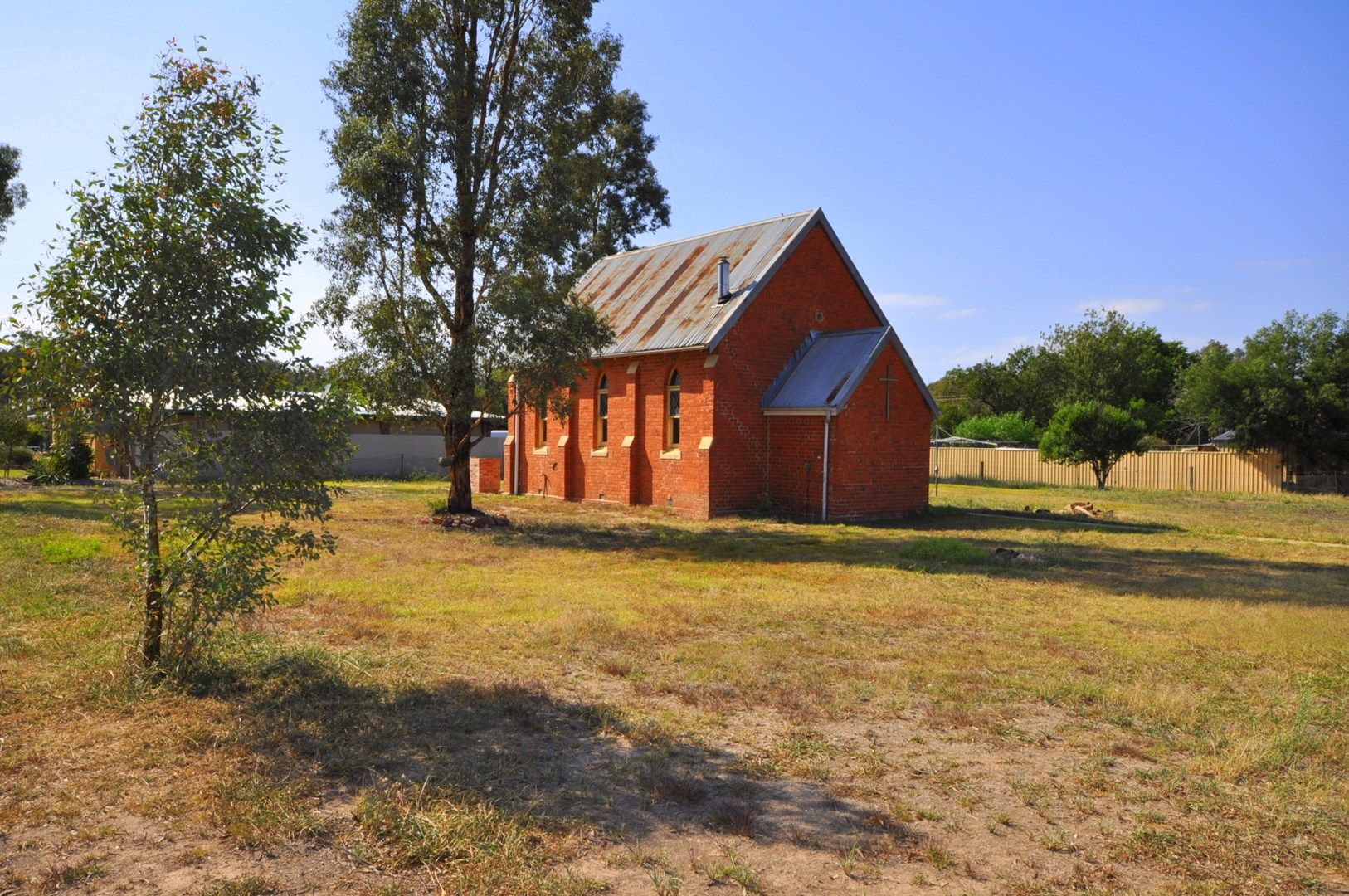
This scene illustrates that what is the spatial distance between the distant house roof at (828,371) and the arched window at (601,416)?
5.93 meters

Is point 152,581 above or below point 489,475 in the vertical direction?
below

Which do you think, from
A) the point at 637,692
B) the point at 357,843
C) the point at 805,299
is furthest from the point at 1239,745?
the point at 805,299

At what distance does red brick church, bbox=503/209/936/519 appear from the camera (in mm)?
23578

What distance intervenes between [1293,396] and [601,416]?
93.1 feet

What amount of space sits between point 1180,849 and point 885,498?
19565 millimetres

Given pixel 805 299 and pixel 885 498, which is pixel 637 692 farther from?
pixel 805 299

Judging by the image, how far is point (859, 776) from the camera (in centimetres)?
612

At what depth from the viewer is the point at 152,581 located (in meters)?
7.61

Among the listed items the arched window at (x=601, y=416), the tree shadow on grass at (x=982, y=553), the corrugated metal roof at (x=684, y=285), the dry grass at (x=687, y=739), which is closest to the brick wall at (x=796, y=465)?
the tree shadow on grass at (x=982, y=553)

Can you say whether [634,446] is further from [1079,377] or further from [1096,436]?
[1079,377]

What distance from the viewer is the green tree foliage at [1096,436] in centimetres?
3978

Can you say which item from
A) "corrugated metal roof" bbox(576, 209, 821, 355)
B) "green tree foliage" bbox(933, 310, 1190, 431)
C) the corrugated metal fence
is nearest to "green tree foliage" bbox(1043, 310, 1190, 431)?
"green tree foliage" bbox(933, 310, 1190, 431)

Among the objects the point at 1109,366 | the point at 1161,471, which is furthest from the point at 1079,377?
the point at 1161,471

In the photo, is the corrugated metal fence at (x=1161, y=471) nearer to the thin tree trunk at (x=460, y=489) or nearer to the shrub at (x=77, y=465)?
the thin tree trunk at (x=460, y=489)
